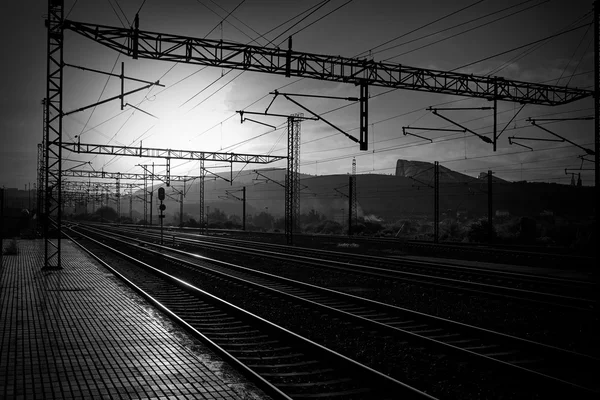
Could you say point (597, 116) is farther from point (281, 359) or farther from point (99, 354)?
A: point (99, 354)

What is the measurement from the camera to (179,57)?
667 inches

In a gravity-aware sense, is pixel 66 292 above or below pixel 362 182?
below

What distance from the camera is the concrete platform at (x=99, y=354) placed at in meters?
5.85

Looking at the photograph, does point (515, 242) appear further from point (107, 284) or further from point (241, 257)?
point (107, 284)

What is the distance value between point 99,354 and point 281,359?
2806mm

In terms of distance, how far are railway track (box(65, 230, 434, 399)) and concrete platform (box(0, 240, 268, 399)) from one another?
0.41m

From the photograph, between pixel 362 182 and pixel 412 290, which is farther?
pixel 362 182

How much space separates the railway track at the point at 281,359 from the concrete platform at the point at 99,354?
41 centimetres

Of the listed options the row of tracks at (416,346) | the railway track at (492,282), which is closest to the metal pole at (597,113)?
the railway track at (492,282)

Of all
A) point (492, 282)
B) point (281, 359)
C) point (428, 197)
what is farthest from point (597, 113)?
point (428, 197)

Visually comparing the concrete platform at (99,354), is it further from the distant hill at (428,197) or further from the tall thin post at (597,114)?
the distant hill at (428,197)

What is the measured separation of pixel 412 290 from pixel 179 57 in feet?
37.0

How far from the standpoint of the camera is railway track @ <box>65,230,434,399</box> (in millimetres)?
5816

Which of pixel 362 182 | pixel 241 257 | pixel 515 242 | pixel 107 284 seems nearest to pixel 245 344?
pixel 107 284
